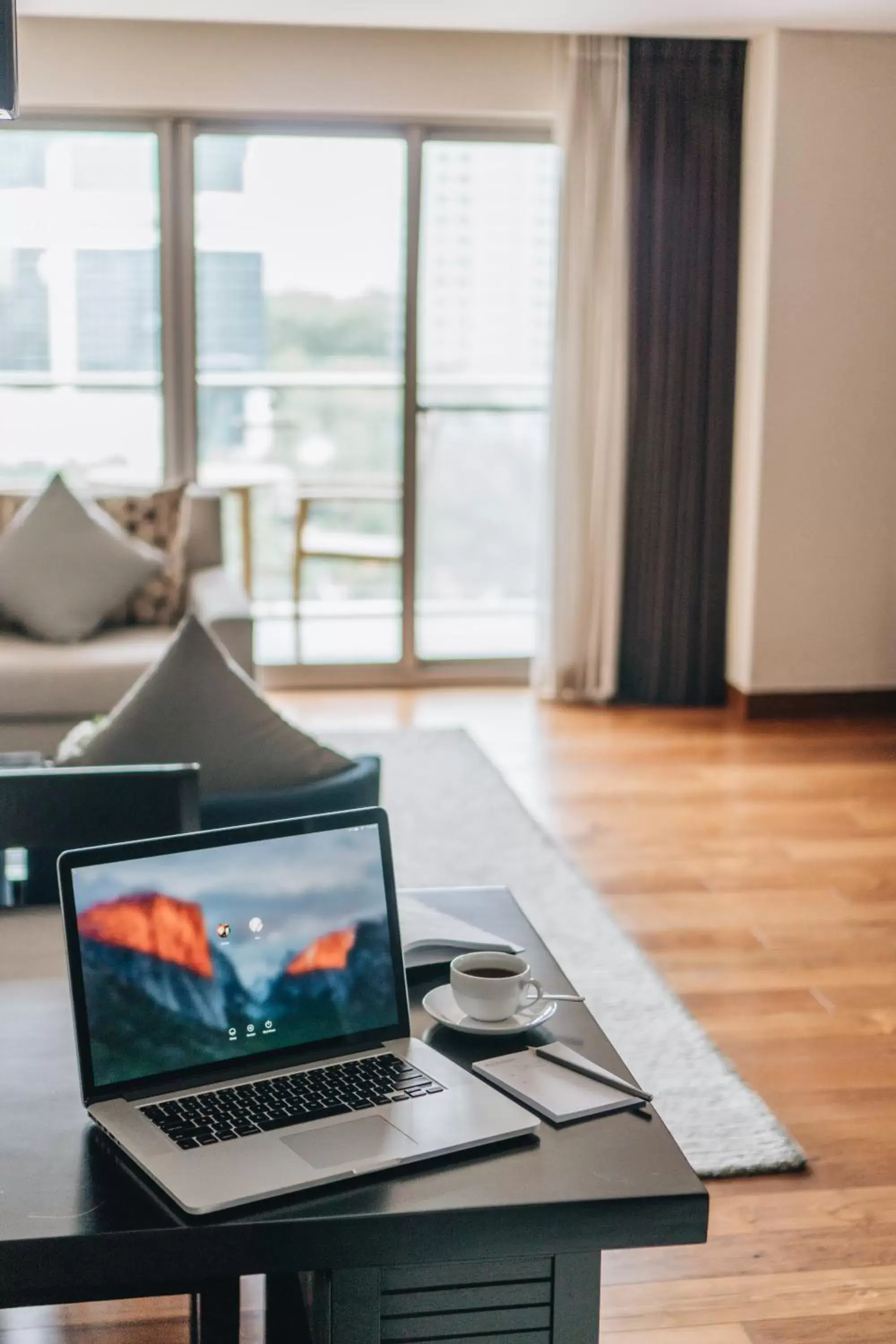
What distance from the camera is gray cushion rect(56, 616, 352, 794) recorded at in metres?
2.36

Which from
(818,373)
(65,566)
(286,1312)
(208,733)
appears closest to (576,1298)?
(286,1312)

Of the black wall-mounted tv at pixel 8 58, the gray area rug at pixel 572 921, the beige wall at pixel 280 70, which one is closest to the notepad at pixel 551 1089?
the gray area rug at pixel 572 921

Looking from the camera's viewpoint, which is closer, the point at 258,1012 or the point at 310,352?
the point at 258,1012

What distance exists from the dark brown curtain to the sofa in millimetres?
1875

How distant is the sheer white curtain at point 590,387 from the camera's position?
5570mm

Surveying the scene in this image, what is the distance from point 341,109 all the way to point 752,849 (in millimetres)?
3120

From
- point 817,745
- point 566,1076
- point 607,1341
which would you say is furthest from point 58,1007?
point 817,745

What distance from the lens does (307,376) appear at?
235 inches

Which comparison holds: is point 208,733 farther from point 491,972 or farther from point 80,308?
point 80,308

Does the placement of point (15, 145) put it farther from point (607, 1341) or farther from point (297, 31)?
point (607, 1341)

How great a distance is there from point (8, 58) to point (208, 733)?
99cm

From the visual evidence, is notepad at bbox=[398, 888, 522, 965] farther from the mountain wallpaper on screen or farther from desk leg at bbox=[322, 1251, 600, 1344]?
desk leg at bbox=[322, 1251, 600, 1344]

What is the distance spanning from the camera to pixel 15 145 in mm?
5609

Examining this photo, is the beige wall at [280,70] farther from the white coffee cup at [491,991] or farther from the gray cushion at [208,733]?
the white coffee cup at [491,991]
